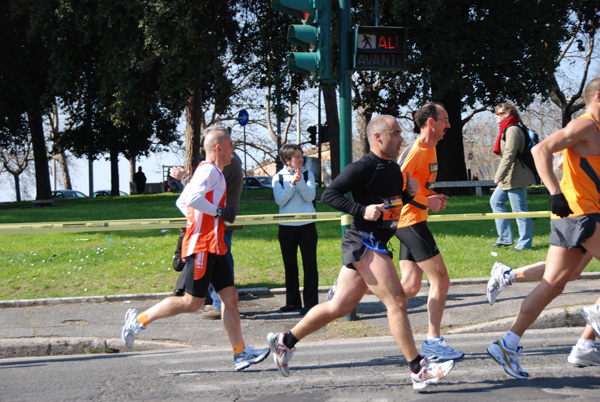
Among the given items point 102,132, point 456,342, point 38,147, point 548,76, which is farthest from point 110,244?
point 102,132

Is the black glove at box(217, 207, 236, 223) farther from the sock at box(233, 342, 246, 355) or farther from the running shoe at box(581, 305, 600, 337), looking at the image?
the running shoe at box(581, 305, 600, 337)

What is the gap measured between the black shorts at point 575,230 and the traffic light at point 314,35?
9.98ft

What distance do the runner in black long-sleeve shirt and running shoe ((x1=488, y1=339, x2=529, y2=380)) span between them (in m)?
0.51

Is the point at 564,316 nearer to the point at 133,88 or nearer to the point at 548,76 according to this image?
the point at 548,76

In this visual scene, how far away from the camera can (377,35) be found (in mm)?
6895

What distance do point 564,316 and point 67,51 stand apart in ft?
74.9

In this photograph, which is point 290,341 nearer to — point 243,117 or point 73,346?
point 73,346

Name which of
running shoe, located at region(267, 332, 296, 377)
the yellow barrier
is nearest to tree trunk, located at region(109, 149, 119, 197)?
the yellow barrier

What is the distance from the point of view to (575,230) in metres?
4.71

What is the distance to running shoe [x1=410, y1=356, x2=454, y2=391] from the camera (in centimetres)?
443

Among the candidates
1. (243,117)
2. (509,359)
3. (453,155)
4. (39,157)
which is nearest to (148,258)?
(509,359)

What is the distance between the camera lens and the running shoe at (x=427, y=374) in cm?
443

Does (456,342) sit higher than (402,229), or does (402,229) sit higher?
(402,229)

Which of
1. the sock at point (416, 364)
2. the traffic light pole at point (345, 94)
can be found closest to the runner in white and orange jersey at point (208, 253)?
the sock at point (416, 364)
